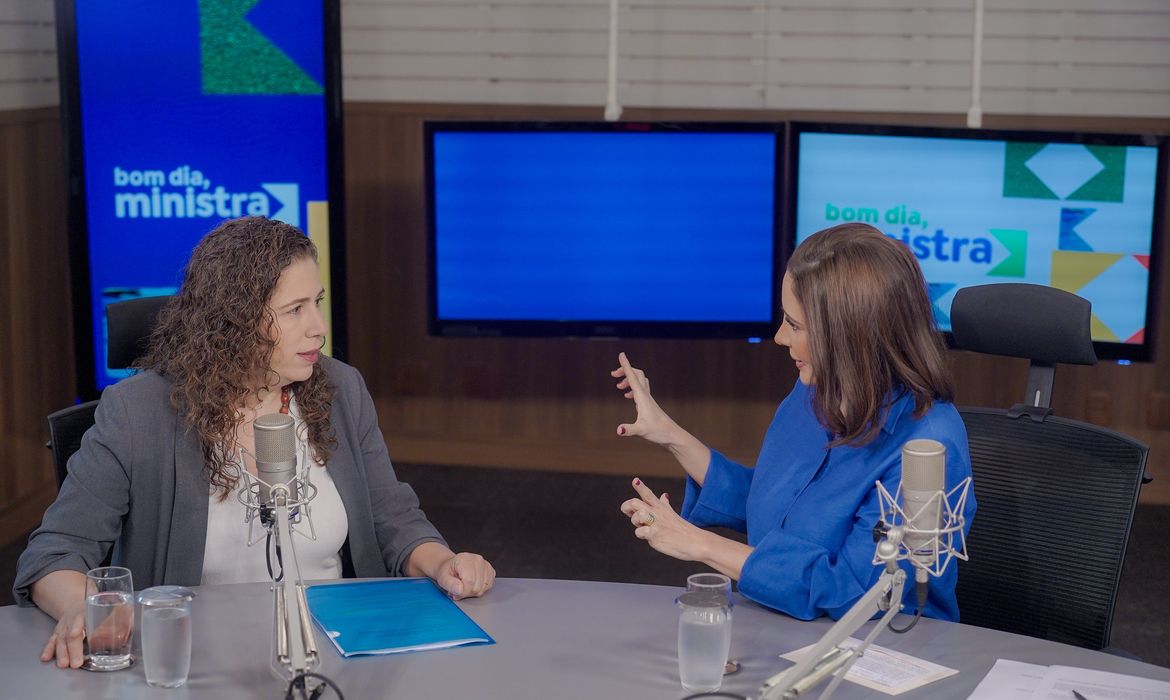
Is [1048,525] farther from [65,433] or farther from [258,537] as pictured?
[65,433]

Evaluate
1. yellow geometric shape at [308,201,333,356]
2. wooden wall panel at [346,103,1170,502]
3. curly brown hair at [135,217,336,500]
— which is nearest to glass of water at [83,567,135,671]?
curly brown hair at [135,217,336,500]

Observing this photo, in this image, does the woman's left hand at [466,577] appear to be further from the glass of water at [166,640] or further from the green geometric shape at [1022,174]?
the green geometric shape at [1022,174]

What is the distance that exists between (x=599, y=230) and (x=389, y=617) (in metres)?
3.02

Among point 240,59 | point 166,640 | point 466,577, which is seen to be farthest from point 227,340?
point 240,59

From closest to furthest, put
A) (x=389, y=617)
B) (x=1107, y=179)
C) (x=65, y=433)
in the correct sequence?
1. (x=389, y=617)
2. (x=65, y=433)
3. (x=1107, y=179)

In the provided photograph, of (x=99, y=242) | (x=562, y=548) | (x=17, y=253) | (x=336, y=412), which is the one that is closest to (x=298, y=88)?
(x=99, y=242)

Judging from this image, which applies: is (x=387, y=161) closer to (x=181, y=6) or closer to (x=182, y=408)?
(x=181, y=6)

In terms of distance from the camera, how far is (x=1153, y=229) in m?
4.58

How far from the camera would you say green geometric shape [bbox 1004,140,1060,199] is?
4.64 metres

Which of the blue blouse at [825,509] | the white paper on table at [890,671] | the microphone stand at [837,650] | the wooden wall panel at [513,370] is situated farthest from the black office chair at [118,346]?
the wooden wall panel at [513,370]

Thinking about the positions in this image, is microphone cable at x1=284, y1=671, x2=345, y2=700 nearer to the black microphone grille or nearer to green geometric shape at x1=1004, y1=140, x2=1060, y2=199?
the black microphone grille

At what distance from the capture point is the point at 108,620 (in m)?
1.90

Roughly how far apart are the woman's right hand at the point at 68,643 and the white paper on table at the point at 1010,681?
1290mm

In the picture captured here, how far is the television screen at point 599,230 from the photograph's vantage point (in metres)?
4.86
